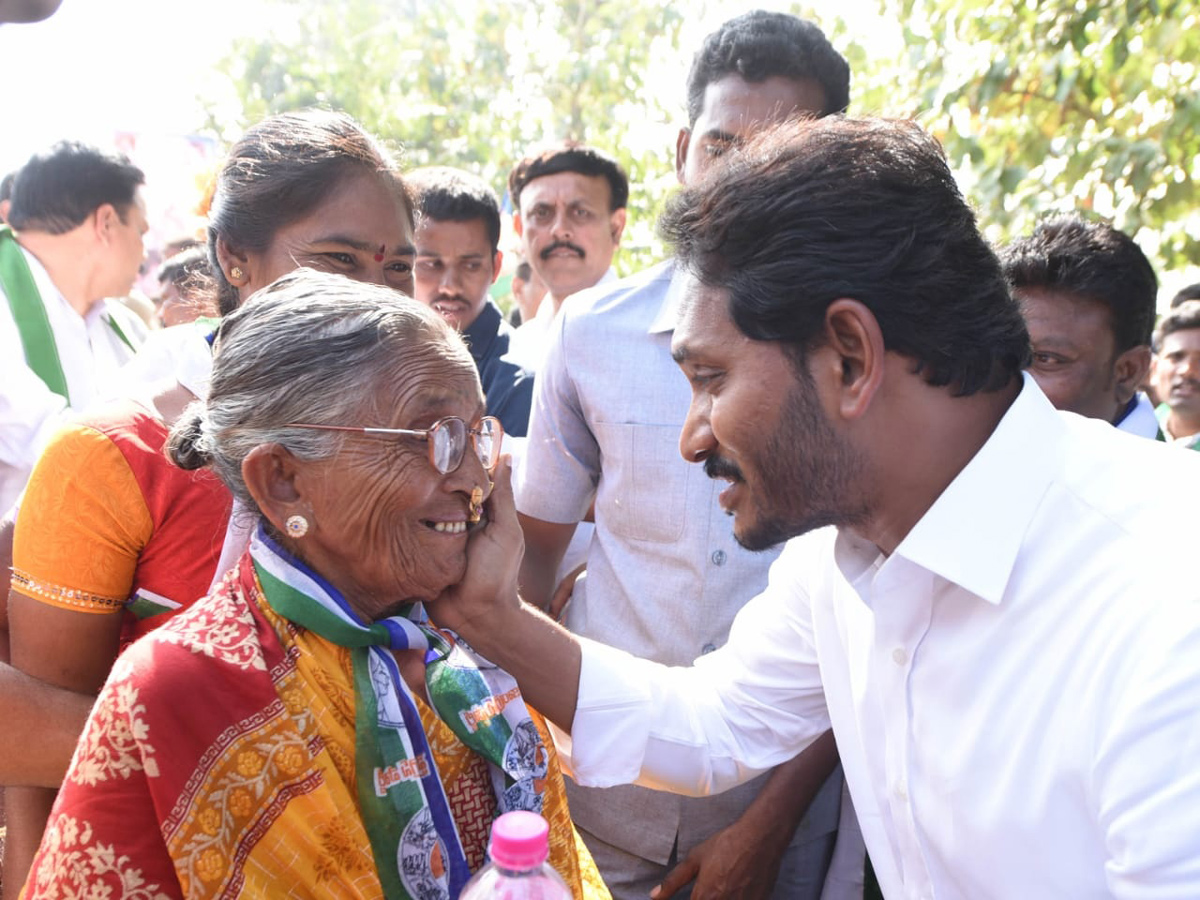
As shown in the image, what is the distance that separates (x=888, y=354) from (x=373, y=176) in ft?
4.79

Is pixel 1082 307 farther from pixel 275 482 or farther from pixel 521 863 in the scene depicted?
pixel 521 863

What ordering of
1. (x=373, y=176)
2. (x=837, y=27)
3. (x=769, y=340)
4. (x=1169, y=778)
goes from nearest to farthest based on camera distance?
(x=1169, y=778) → (x=769, y=340) → (x=373, y=176) → (x=837, y=27)

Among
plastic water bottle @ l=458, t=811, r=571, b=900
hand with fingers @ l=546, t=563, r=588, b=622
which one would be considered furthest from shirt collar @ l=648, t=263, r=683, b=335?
plastic water bottle @ l=458, t=811, r=571, b=900

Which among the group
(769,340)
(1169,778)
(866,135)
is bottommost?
(1169,778)

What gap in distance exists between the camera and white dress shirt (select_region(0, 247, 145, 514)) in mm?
4559

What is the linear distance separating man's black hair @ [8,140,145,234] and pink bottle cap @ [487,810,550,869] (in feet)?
17.0

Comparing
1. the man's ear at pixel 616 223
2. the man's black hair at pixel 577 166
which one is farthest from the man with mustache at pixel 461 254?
the man's ear at pixel 616 223

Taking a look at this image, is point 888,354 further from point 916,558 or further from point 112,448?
point 112,448

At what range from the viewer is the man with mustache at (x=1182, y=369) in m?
6.44

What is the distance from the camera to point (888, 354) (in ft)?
6.38

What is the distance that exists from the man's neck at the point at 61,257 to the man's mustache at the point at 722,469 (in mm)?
4585

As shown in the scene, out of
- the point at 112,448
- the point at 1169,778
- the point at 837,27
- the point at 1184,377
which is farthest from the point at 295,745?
the point at 837,27

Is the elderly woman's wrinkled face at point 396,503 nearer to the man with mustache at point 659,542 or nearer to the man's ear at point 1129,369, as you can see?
the man with mustache at point 659,542

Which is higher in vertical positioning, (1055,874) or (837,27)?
(837,27)
